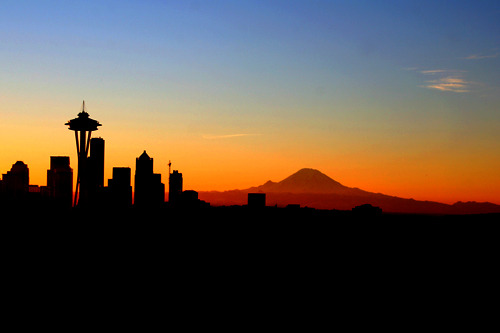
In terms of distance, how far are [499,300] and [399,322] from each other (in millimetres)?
20415

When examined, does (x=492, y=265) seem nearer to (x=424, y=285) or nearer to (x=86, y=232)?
(x=424, y=285)

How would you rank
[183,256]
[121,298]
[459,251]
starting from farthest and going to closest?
1. [183,256]
2. [459,251]
3. [121,298]

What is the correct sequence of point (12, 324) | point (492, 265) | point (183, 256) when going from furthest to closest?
point (183, 256) → point (492, 265) → point (12, 324)

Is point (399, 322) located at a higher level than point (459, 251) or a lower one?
lower

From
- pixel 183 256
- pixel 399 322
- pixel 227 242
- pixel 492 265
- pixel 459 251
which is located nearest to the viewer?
pixel 399 322

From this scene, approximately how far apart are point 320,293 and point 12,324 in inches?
2076

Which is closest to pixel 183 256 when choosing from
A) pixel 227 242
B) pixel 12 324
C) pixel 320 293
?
pixel 227 242

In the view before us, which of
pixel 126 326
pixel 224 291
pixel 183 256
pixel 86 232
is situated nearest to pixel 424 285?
pixel 224 291

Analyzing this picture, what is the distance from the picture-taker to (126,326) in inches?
3772

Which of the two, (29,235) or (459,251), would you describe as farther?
(29,235)

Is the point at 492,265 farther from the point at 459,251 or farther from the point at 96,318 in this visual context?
the point at 96,318

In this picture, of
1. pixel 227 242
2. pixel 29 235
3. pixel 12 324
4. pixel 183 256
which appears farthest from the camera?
pixel 29 235

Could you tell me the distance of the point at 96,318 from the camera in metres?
101

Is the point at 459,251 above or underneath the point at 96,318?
above
